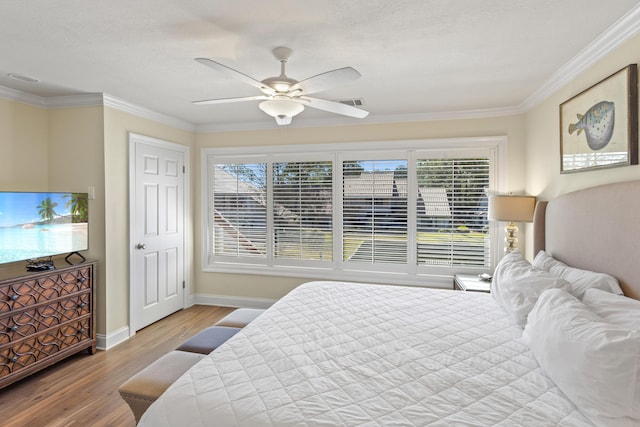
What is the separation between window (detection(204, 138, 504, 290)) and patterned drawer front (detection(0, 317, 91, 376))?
1.75 m

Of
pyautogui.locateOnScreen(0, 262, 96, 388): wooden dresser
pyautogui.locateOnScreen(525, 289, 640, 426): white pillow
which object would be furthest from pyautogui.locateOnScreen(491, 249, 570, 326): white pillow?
pyautogui.locateOnScreen(0, 262, 96, 388): wooden dresser

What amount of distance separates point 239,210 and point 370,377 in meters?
3.43

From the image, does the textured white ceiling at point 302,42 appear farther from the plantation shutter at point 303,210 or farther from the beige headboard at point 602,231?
the plantation shutter at point 303,210

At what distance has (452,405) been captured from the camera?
1.25 meters

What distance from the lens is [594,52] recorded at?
2203mm

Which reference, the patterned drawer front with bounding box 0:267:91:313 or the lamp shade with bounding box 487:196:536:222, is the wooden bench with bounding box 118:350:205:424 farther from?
the lamp shade with bounding box 487:196:536:222

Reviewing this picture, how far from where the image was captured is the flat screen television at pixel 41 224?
269cm

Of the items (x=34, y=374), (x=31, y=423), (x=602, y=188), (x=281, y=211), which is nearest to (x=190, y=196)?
(x=281, y=211)

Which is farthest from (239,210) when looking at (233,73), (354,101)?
(233,73)

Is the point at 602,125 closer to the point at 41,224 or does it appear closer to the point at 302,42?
the point at 302,42

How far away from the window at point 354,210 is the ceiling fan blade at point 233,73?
215 cm

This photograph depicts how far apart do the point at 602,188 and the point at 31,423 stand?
3.94 meters

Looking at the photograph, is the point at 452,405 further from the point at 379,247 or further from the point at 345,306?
the point at 379,247

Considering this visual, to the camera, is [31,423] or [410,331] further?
[31,423]
